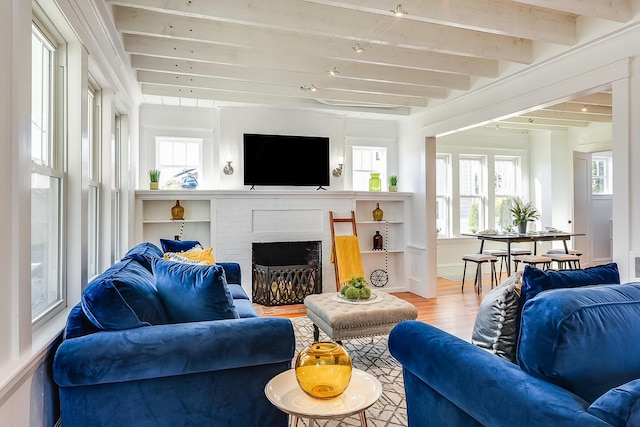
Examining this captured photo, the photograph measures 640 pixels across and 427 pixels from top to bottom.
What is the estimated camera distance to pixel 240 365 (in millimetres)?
1744

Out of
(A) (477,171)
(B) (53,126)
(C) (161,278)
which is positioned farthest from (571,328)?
(A) (477,171)

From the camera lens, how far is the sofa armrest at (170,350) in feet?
5.06

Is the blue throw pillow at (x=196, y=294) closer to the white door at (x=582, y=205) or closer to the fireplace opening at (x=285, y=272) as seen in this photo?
the fireplace opening at (x=285, y=272)

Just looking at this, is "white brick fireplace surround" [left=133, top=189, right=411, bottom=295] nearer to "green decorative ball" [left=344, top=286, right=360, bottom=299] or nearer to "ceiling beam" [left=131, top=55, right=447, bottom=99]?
"ceiling beam" [left=131, top=55, right=447, bottom=99]

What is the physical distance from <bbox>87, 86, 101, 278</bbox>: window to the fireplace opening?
2.28m

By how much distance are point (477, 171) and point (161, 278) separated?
6783 millimetres

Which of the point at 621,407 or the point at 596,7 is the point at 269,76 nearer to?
the point at 596,7

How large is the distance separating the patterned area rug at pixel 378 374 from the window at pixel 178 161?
241 centimetres

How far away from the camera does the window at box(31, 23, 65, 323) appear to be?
189 cm

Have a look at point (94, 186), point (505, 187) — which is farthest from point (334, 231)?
point (505, 187)

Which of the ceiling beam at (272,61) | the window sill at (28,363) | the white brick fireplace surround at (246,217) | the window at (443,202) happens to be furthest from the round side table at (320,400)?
the window at (443,202)

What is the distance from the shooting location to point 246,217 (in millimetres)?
5141

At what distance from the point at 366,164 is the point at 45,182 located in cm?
464

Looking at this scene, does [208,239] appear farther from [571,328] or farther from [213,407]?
[571,328]
